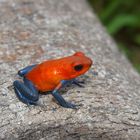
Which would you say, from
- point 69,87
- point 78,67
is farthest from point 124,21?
point 78,67

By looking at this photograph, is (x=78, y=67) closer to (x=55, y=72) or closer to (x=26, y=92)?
(x=55, y=72)

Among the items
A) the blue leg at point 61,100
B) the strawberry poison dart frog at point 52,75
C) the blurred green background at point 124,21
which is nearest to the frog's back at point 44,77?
the strawberry poison dart frog at point 52,75

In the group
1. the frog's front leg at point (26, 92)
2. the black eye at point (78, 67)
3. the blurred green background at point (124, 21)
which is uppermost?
the black eye at point (78, 67)

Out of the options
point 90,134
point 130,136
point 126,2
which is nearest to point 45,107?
point 90,134

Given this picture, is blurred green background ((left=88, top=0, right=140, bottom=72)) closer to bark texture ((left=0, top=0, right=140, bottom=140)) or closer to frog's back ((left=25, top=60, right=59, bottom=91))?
bark texture ((left=0, top=0, right=140, bottom=140))

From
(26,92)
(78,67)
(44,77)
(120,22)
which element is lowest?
(120,22)

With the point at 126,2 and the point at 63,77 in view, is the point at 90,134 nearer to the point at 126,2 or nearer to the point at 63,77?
the point at 63,77

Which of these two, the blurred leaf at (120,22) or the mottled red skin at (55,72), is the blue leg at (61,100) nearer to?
the mottled red skin at (55,72)

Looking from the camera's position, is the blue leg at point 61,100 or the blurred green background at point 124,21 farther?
the blurred green background at point 124,21
